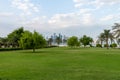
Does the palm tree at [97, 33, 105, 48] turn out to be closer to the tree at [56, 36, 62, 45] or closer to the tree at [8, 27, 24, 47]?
the tree at [56, 36, 62, 45]

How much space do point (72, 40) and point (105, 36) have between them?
98.9 feet

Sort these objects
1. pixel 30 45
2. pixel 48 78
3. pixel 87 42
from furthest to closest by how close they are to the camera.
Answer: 1. pixel 87 42
2. pixel 30 45
3. pixel 48 78

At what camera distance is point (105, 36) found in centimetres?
14862

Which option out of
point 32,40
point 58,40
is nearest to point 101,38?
point 58,40

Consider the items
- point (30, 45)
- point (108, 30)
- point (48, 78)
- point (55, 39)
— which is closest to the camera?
point (48, 78)

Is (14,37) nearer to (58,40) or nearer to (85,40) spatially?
(85,40)

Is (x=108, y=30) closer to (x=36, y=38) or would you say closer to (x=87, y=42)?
(x=87, y=42)

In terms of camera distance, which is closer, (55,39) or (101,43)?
(101,43)

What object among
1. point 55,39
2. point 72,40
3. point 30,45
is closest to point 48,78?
point 30,45

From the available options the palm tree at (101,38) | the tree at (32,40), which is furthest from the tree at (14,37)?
the tree at (32,40)

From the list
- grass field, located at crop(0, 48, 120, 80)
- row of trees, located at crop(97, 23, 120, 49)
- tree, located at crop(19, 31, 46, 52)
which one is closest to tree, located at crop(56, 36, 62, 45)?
row of trees, located at crop(97, 23, 120, 49)

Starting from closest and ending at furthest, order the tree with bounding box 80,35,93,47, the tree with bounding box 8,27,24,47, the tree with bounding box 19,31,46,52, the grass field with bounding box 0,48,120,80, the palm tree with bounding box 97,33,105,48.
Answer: the grass field with bounding box 0,48,120,80
the tree with bounding box 19,31,46,52
the tree with bounding box 8,27,24,47
the palm tree with bounding box 97,33,105,48
the tree with bounding box 80,35,93,47

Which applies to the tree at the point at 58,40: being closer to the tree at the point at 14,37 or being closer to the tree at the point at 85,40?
the tree at the point at 85,40

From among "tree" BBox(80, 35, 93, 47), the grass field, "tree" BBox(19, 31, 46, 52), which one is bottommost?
the grass field
